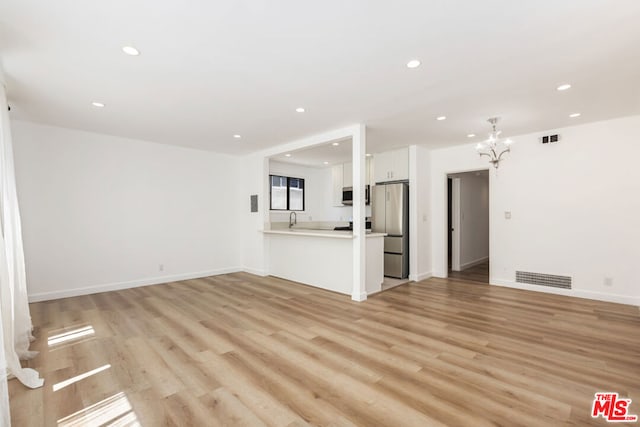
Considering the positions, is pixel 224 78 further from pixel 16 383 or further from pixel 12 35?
pixel 16 383

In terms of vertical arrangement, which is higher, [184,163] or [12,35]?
[12,35]

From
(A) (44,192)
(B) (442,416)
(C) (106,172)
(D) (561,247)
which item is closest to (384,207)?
(D) (561,247)

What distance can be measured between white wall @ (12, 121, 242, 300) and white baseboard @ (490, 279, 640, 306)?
562cm

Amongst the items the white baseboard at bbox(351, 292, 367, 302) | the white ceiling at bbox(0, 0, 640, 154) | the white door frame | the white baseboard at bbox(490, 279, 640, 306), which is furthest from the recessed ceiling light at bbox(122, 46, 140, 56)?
the white door frame

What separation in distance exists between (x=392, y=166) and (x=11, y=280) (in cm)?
581

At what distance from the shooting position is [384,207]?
605 cm

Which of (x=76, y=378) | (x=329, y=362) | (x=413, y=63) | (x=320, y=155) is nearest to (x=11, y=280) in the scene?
(x=76, y=378)

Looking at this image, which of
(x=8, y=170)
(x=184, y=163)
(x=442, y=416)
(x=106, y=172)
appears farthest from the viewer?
(x=184, y=163)

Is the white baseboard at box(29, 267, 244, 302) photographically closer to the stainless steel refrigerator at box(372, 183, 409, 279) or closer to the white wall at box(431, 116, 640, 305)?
the stainless steel refrigerator at box(372, 183, 409, 279)

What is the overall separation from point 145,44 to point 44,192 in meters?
3.70

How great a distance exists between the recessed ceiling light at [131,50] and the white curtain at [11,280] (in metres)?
1.28

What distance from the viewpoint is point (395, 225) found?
5859 millimetres

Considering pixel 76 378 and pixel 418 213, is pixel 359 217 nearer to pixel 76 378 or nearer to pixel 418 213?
pixel 418 213

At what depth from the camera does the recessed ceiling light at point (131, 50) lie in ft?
7.79
